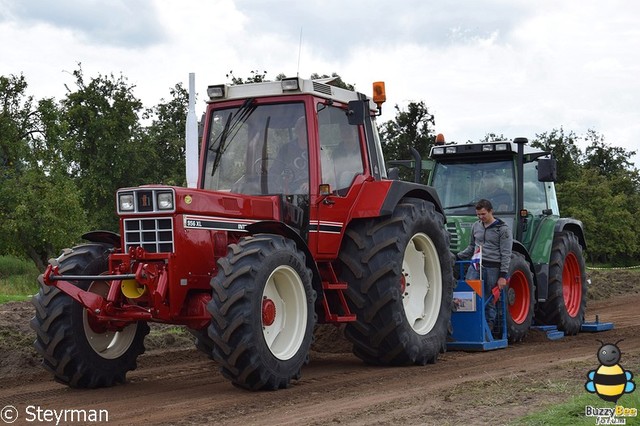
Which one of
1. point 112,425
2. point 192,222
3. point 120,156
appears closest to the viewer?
point 112,425

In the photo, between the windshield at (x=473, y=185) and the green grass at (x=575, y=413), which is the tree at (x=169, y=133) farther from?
the green grass at (x=575, y=413)

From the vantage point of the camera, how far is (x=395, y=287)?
28.2 ft

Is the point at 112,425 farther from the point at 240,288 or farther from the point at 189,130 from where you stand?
the point at 189,130

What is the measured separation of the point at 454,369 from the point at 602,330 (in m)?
4.91

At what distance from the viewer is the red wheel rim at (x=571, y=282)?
13.1 metres

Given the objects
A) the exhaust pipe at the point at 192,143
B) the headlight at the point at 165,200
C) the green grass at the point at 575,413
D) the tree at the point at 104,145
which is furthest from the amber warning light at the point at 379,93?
the tree at the point at 104,145

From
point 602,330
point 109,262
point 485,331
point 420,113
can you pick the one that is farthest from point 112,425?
point 420,113

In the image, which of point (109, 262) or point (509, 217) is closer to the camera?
point (109, 262)

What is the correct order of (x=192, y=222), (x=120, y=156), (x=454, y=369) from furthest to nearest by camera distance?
(x=120, y=156) < (x=454, y=369) < (x=192, y=222)

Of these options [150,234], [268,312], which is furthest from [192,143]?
[268,312]

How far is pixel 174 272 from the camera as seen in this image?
7359mm

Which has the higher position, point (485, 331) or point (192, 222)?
point (192, 222)

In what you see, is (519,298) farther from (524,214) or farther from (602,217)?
(602,217)

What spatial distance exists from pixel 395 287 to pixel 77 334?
298cm
